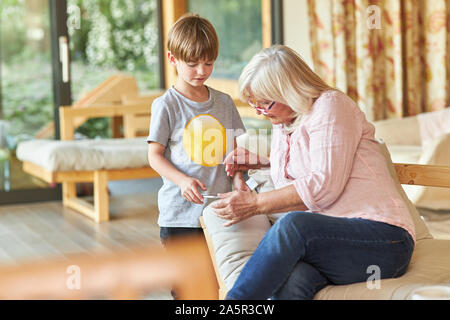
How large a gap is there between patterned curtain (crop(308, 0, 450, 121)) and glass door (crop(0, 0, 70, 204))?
1839 mm

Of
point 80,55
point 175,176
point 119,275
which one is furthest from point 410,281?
point 80,55

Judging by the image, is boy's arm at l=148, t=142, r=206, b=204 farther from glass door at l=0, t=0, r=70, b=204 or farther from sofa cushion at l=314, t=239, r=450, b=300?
glass door at l=0, t=0, r=70, b=204

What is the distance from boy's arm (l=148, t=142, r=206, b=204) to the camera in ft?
6.25

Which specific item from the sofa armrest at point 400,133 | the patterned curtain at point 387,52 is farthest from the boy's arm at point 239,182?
the patterned curtain at point 387,52

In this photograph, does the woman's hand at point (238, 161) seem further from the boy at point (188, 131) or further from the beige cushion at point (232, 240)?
the beige cushion at point (232, 240)

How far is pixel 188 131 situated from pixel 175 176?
0.16 metres

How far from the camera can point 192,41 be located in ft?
6.42

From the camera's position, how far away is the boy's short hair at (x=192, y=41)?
6.43 ft

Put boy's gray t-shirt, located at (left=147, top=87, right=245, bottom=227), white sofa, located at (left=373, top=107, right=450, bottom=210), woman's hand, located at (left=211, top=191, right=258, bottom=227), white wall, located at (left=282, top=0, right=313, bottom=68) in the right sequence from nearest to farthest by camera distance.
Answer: woman's hand, located at (left=211, top=191, right=258, bottom=227) → boy's gray t-shirt, located at (left=147, top=87, right=245, bottom=227) → white sofa, located at (left=373, top=107, right=450, bottom=210) → white wall, located at (left=282, top=0, right=313, bottom=68)

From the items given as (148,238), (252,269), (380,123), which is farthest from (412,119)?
(252,269)

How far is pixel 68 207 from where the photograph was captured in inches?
178

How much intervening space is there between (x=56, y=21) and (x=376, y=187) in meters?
3.55

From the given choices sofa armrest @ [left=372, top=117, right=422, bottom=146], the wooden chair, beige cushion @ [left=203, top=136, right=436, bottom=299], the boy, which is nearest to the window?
sofa armrest @ [left=372, top=117, right=422, bottom=146]
